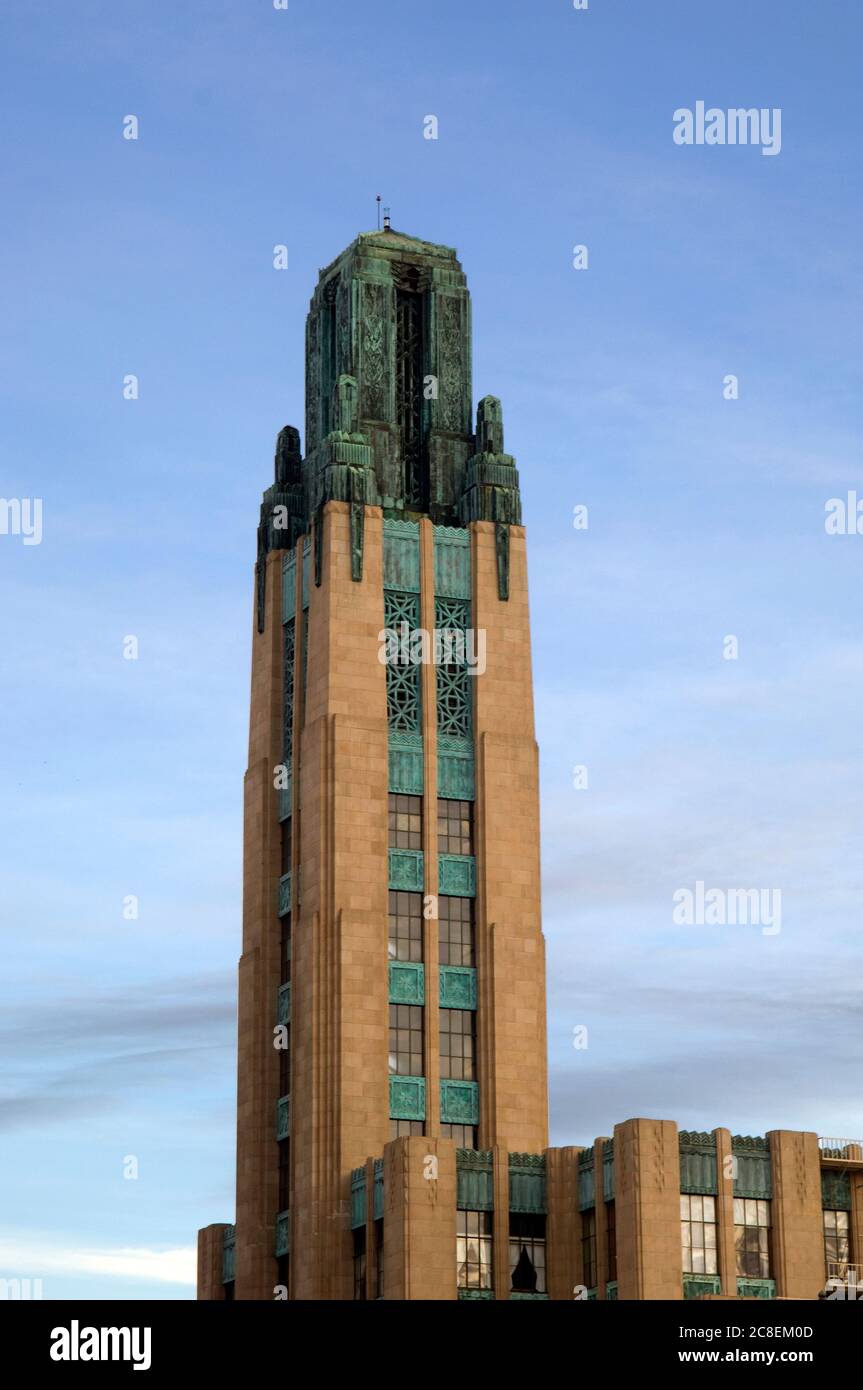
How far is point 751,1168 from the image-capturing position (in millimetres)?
96812

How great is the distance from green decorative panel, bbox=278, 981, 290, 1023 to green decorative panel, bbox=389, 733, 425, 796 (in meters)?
9.94

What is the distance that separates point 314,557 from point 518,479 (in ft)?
35.6

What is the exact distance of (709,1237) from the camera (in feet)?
312

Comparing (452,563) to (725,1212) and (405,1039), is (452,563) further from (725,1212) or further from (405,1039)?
(725,1212)

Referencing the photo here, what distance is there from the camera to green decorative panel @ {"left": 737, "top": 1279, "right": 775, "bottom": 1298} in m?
94.9

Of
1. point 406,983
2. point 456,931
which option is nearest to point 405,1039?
point 406,983

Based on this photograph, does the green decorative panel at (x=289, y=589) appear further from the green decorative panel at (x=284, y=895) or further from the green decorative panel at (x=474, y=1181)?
the green decorative panel at (x=474, y=1181)

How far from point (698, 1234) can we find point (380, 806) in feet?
77.1

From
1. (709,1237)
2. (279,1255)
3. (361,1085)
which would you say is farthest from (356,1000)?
(709,1237)

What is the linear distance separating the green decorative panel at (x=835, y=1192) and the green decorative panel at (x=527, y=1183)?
436 inches

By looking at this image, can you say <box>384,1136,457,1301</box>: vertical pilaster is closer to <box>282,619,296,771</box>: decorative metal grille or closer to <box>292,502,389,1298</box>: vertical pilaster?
<box>292,502,389,1298</box>: vertical pilaster
